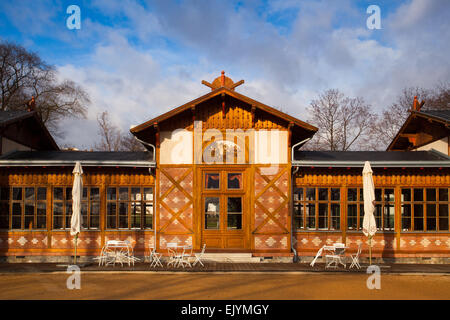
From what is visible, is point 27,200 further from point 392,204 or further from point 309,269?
point 392,204

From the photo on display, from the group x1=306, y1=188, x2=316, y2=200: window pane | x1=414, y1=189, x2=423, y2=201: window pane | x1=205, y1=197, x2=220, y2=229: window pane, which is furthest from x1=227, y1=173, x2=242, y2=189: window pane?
x1=414, y1=189, x2=423, y2=201: window pane

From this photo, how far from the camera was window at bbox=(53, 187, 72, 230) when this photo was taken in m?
13.5

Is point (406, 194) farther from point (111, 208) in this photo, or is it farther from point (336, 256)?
point (111, 208)

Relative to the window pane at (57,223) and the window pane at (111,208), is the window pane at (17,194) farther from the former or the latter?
the window pane at (111,208)

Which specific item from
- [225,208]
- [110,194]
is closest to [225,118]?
[225,208]

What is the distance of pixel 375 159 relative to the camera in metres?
14.4

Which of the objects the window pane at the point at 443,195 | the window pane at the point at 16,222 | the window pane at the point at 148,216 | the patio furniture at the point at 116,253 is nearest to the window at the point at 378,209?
the window pane at the point at 443,195

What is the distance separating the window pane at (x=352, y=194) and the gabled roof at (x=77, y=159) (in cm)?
Answer: 662

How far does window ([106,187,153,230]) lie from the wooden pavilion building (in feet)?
0.11

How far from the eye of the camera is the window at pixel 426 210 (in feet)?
44.5

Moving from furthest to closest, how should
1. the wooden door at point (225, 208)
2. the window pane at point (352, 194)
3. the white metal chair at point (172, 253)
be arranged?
the window pane at point (352, 194) → the wooden door at point (225, 208) → the white metal chair at point (172, 253)

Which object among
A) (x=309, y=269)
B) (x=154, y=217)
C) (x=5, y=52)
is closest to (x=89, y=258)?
(x=154, y=217)

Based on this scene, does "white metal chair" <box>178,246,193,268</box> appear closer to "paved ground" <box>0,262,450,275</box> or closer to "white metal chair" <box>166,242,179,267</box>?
"white metal chair" <box>166,242,179,267</box>
